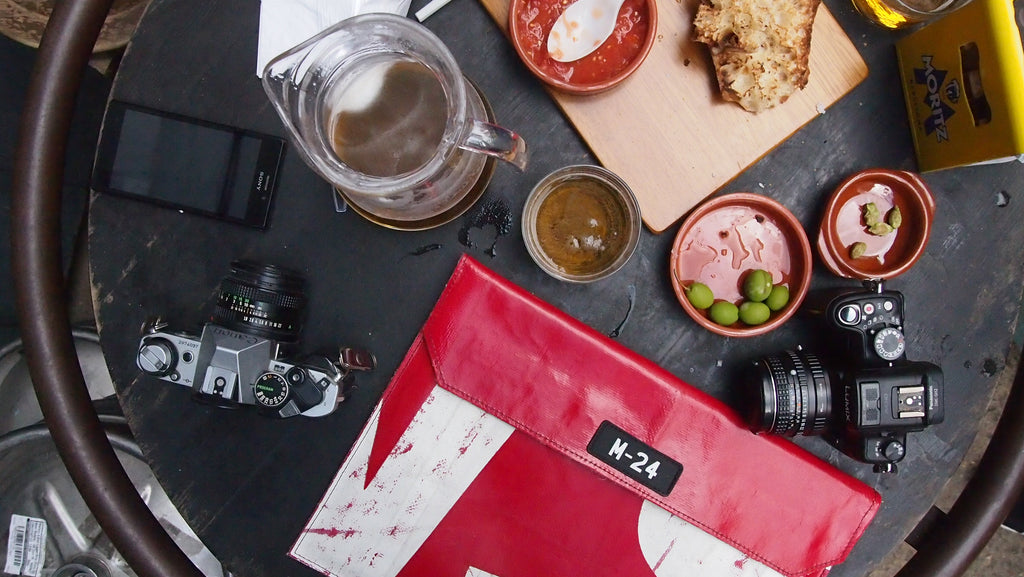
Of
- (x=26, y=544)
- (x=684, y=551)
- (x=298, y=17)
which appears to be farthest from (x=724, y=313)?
(x=26, y=544)

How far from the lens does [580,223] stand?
0.93 meters

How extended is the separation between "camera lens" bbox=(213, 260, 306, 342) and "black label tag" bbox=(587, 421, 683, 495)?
0.47m

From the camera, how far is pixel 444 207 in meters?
0.88

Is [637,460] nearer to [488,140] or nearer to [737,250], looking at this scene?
Result: [737,250]

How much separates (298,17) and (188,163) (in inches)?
10.5

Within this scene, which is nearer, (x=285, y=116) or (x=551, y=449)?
(x=285, y=116)

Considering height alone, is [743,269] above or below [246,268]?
below

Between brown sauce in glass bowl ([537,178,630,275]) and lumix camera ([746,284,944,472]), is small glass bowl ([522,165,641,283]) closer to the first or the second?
brown sauce in glass bowl ([537,178,630,275])

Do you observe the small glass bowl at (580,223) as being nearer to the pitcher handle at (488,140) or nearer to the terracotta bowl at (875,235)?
the pitcher handle at (488,140)

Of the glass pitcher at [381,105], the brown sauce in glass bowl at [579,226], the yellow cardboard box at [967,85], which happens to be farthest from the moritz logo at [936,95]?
the glass pitcher at [381,105]

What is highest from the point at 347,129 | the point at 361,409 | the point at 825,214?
the point at 347,129

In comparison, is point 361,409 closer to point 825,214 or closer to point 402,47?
point 402,47

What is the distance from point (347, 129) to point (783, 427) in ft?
2.30

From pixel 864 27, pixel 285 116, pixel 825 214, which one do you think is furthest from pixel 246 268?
pixel 864 27
